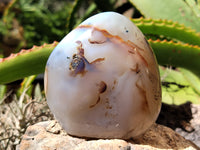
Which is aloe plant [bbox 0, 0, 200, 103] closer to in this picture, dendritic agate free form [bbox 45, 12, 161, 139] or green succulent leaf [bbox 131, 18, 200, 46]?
green succulent leaf [bbox 131, 18, 200, 46]

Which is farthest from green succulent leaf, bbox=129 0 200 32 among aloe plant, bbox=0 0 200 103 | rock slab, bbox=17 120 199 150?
rock slab, bbox=17 120 199 150

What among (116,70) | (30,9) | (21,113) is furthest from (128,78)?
(30,9)

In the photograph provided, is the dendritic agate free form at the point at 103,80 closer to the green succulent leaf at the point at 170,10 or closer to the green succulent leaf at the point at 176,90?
the green succulent leaf at the point at 176,90

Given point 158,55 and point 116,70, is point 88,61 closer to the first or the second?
point 116,70

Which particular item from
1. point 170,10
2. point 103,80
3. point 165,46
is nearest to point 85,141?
point 103,80

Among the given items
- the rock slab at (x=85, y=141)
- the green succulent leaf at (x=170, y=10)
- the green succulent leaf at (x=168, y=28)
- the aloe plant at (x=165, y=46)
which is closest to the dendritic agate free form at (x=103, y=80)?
the rock slab at (x=85, y=141)

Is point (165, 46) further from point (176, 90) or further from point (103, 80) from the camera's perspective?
point (103, 80)
